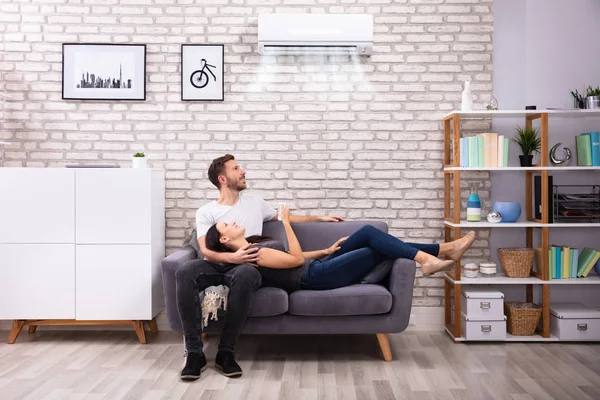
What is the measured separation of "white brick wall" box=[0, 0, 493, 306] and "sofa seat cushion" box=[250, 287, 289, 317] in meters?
1.13

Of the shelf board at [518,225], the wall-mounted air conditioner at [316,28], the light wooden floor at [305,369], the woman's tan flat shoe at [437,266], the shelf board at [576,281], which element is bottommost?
the light wooden floor at [305,369]

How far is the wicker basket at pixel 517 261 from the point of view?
4.40 m

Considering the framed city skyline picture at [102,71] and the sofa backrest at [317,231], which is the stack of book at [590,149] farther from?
the framed city skyline picture at [102,71]

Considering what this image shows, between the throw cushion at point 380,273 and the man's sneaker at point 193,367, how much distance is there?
111 cm

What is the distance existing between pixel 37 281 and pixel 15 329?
0.38 metres

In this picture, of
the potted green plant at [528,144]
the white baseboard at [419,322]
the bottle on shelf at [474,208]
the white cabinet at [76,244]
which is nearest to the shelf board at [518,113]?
the potted green plant at [528,144]

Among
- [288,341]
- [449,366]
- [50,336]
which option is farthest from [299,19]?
[50,336]

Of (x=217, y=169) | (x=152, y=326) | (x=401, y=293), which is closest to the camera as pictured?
(x=401, y=293)

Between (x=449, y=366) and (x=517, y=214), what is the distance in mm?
1318

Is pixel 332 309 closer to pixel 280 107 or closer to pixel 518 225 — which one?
pixel 518 225

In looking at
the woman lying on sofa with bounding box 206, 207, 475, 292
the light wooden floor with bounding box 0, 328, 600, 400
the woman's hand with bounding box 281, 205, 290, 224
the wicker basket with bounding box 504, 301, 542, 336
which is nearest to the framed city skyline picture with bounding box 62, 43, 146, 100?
the woman's hand with bounding box 281, 205, 290, 224

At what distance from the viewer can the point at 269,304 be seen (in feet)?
12.2

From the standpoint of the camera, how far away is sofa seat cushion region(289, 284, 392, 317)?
3.71m

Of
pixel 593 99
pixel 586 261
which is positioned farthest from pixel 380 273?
pixel 593 99
